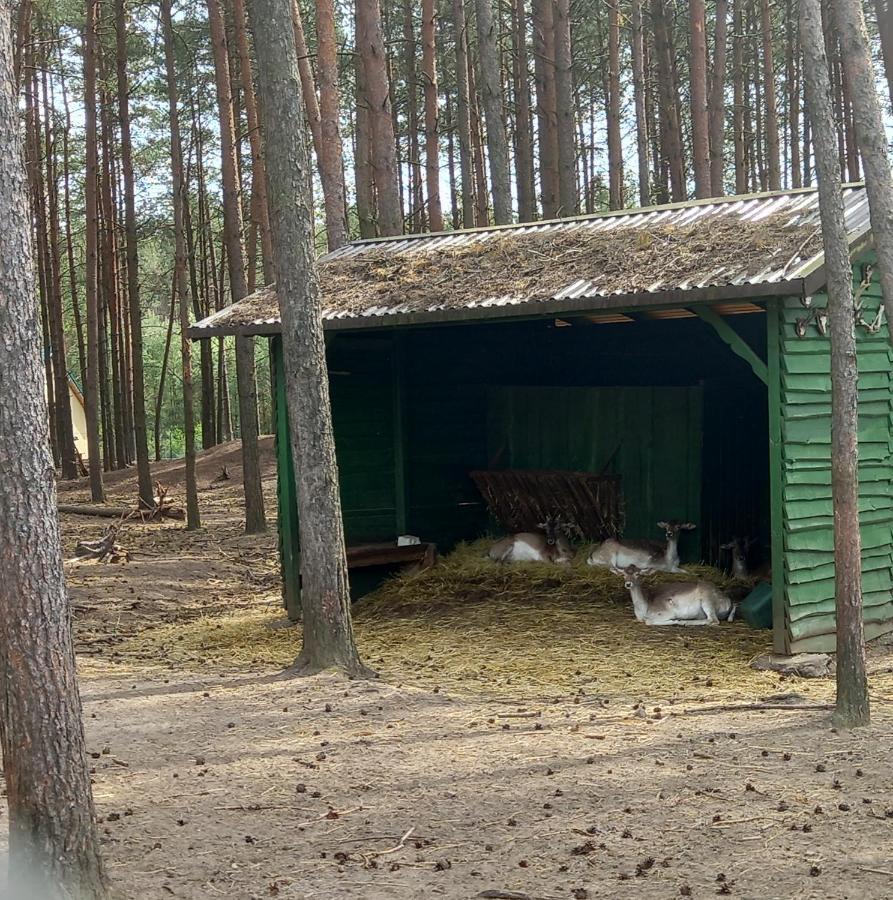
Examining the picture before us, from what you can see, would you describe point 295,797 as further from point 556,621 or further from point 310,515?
point 556,621

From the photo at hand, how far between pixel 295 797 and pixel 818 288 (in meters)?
5.23

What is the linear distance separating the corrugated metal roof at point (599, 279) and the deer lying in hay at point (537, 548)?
125 inches

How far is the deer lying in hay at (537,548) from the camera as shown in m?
12.9

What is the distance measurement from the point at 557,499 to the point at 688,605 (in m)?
2.69

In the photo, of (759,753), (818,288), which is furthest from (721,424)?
(759,753)

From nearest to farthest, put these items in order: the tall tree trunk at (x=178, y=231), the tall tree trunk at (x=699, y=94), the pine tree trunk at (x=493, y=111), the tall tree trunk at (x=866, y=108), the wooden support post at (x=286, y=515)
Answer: the tall tree trunk at (x=866, y=108) < the wooden support post at (x=286, y=515) < the tall tree trunk at (x=178, y=231) < the pine tree trunk at (x=493, y=111) < the tall tree trunk at (x=699, y=94)

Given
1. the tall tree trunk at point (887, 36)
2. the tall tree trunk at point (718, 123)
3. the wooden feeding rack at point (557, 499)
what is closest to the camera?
the tall tree trunk at point (887, 36)

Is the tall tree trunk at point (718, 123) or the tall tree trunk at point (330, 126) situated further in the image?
the tall tree trunk at point (718, 123)

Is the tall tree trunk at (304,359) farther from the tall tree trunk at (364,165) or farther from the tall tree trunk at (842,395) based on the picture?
the tall tree trunk at (364,165)

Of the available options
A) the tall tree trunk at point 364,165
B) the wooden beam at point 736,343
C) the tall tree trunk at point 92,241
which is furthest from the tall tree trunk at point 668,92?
the wooden beam at point 736,343

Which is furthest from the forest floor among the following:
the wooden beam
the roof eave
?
the roof eave

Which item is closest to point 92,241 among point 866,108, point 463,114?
point 463,114

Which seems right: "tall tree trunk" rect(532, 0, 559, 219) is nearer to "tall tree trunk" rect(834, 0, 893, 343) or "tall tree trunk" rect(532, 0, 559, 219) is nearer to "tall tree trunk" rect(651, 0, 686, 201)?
"tall tree trunk" rect(651, 0, 686, 201)

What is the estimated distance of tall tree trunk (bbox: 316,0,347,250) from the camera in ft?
52.5
